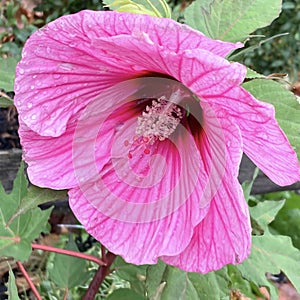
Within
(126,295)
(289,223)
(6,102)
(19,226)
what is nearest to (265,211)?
(126,295)

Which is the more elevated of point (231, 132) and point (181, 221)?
point (231, 132)

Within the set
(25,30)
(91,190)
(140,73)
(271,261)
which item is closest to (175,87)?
(140,73)

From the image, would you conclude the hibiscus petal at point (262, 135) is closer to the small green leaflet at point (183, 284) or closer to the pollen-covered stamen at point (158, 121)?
the pollen-covered stamen at point (158, 121)

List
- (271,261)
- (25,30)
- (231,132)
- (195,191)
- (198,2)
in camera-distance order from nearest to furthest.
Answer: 1. (231,132)
2. (195,191)
3. (198,2)
4. (271,261)
5. (25,30)

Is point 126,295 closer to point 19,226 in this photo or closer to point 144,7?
point 19,226

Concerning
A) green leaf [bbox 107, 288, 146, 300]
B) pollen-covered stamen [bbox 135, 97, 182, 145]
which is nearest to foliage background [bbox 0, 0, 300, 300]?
green leaf [bbox 107, 288, 146, 300]

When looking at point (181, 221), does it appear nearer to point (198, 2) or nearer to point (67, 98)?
point (67, 98)

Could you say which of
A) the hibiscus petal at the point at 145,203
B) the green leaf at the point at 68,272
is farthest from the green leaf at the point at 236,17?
the green leaf at the point at 68,272
